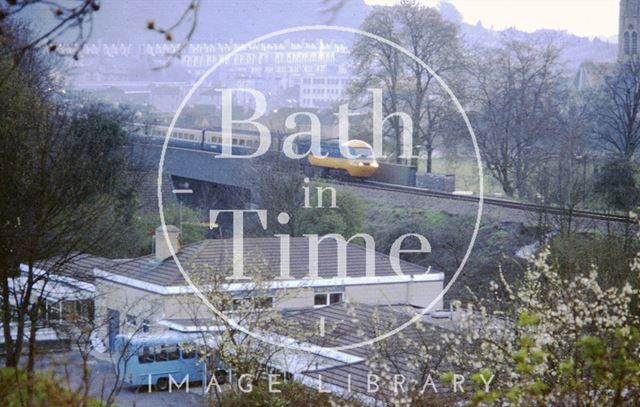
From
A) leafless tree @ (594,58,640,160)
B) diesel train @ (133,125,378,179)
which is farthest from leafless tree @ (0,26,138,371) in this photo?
leafless tree @ (594,58,640,160)

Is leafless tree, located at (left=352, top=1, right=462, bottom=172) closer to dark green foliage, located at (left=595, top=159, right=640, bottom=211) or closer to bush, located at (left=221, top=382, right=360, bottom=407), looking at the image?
dark green foliage, located at (left=595, top=159, right=640, bottom=211)

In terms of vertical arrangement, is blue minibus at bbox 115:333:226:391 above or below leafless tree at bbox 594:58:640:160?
below

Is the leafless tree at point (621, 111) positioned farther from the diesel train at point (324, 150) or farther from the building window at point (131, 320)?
the building window at point (131, 320)

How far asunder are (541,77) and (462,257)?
415 cm

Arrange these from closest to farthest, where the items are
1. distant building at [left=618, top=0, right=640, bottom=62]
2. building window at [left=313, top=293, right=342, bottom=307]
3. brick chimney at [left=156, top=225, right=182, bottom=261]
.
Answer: building window at [left=313, top=293, right=342, bottom=307] → brick chimney at [left=156, top=225, right=182, bottom=261] → distant building at [left=618, top=0, right=640, bottom=62]

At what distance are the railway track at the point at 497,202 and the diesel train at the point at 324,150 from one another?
0.20 m

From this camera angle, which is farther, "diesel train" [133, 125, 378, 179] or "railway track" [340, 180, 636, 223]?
"diesel train" [133, 125, 378, 179]

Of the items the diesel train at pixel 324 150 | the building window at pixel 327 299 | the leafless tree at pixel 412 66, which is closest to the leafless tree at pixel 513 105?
the leafless tree at pixel 412 66

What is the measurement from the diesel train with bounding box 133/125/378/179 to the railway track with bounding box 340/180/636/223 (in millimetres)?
204

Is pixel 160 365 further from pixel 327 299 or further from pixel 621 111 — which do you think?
pixel 621 111

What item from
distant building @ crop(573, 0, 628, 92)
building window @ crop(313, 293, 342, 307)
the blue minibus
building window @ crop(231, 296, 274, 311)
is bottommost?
the blue minibus

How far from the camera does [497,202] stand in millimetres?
10461

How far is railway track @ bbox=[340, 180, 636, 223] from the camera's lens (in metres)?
8.95

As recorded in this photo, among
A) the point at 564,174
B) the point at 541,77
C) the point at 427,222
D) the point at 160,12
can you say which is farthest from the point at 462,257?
the point at 160,12
